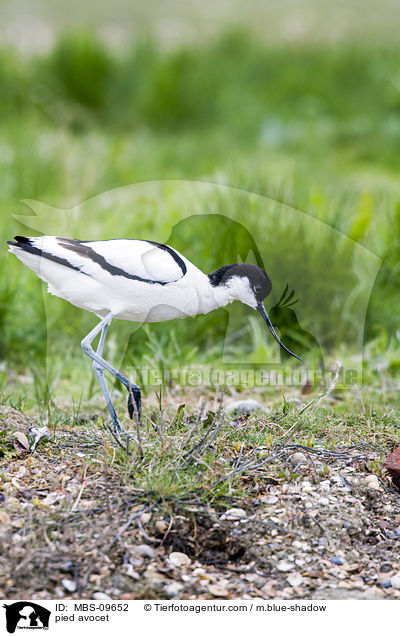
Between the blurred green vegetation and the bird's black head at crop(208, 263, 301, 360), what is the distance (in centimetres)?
78

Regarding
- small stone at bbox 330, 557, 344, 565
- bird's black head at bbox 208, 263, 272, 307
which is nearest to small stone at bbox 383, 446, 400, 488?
small stone at bbox 330, 557, 344, 565

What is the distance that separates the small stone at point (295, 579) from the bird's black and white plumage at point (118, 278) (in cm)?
79

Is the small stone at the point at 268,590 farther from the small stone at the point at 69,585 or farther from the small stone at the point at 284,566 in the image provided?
the small stone at the point at 69,585

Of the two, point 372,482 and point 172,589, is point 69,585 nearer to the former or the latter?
point 172,589

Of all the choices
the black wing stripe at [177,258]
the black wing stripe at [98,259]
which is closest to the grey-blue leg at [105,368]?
the black wing stripe at [98,259]

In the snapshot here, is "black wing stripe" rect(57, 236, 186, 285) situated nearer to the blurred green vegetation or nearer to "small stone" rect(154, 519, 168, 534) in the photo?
"small stone" rect(154, 519, 168, 534)

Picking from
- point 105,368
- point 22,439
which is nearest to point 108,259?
point 105,368

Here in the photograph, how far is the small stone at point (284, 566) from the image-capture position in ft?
7.64

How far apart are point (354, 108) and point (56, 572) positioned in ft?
24.7

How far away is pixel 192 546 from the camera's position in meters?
2.36

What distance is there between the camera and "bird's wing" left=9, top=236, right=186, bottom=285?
273 cm

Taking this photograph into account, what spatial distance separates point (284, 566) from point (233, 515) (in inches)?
8.6
